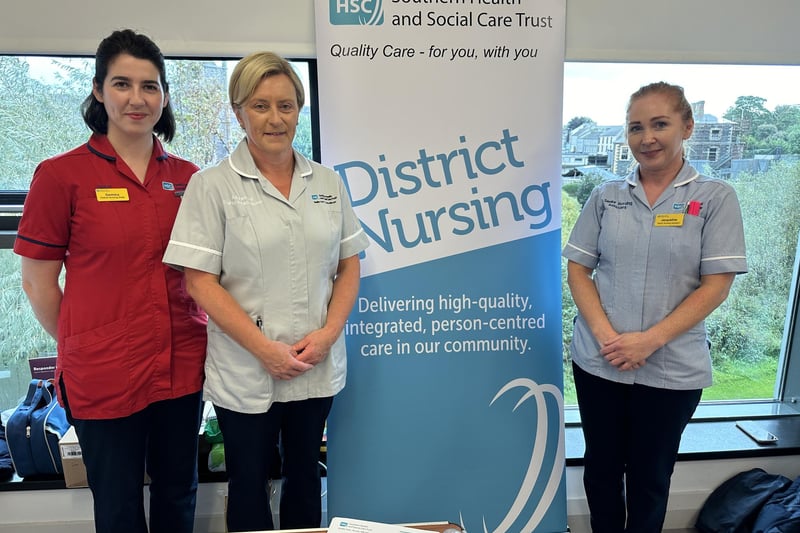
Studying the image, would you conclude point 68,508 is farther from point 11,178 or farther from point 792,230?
point 792,230

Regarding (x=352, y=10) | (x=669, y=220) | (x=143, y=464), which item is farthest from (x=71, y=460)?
(x=669, y=220)

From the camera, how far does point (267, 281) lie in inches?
55.1

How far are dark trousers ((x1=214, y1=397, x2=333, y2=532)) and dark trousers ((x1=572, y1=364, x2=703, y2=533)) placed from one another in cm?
90

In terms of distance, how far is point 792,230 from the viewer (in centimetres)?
231

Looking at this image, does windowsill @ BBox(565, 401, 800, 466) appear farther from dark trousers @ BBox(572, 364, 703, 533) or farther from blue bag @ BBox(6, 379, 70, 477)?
blue bag @ BBox(6, 379, 70, 477)

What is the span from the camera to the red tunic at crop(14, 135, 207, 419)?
135cm

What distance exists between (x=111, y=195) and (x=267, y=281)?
472 millimetres

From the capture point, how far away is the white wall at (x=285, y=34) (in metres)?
1.77

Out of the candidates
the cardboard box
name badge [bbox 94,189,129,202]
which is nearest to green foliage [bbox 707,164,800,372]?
name badge [bbox 94,189,129,202]

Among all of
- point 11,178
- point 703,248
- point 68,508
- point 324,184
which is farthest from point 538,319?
point 11,178

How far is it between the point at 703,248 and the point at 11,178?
8.38 feet

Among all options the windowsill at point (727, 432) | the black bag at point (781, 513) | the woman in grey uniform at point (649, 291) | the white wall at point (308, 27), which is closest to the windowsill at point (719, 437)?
the windowsill at point (727, 432)

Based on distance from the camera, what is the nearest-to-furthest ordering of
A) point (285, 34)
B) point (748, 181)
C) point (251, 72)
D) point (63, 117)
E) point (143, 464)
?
point (251, 72) < point (143, 464) < point (285, 34) < point (63, 117) < point (748, 181)

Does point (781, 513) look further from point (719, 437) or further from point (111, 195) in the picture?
point (111, 195)
